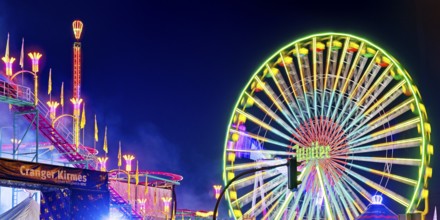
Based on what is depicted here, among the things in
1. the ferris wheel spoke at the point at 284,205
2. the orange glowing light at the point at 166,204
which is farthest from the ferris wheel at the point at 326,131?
the orange glowing light at the point at 166,204

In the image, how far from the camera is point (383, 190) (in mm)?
42188

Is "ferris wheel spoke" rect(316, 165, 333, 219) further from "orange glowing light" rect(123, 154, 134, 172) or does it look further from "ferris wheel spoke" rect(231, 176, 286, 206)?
"orange glowing light" rect(123, 154, 134, 172)

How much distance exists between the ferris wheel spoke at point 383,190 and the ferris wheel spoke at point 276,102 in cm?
520

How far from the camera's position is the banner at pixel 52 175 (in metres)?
31.3

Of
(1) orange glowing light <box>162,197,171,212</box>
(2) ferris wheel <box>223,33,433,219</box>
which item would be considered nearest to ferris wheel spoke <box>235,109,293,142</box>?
(2) ferris wheel <box>223,33,433,219</box>

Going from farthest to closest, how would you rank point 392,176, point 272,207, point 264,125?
1. point 264,125
2. point 272,207
3. point 392,176

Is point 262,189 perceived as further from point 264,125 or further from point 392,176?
point 392,176

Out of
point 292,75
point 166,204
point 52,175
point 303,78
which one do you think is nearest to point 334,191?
point 303,78

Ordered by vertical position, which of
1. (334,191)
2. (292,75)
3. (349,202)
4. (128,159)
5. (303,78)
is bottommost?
(349,202)

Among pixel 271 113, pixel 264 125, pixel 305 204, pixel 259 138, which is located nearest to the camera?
pixel 305 204

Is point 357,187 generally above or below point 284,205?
above

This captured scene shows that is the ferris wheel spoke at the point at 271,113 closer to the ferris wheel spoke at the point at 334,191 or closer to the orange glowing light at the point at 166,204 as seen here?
the ferris wheel spoke at the point at 334,191

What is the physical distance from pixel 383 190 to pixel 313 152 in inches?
200

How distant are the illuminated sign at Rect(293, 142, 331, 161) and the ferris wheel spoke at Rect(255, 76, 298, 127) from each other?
186cm
